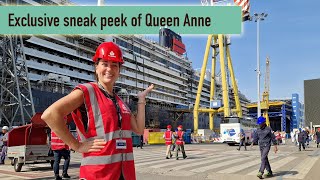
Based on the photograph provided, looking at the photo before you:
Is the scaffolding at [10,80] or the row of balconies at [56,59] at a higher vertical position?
the row of balconies at [56,59]

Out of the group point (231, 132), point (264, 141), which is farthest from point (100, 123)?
point (231, 132)

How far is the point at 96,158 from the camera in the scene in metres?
2.50

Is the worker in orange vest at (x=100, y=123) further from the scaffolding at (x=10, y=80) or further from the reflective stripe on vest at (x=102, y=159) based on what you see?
the scaffolding at (x=10, y=80)

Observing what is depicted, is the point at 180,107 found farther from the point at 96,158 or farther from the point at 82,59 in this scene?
the point at 96,158

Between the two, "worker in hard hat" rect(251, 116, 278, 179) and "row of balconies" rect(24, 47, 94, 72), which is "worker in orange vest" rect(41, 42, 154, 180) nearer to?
"worker in hard hat" rect(251, 116, 278, 179)

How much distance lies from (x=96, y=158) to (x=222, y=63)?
61242 mm

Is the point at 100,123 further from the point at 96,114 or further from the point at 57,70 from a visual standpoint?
the point at 57,70

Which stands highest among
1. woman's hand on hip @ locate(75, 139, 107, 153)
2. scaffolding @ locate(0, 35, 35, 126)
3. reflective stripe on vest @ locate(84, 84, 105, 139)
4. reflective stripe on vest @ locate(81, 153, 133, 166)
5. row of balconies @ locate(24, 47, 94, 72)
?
row of balconies @ locate(24, 47, 94, 72)

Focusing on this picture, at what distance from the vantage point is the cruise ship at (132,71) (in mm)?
54553

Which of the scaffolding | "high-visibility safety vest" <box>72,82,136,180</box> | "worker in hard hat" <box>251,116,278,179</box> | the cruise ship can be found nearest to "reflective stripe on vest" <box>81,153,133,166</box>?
"high-visibility safety vest" <box>72,82,136,180</box>

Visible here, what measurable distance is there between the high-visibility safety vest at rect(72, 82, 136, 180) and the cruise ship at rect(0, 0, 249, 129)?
22.5 meters

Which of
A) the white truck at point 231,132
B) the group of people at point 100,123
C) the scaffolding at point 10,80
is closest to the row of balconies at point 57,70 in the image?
the scaffolding at point 10,80

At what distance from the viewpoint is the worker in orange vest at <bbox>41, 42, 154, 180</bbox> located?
2494mm

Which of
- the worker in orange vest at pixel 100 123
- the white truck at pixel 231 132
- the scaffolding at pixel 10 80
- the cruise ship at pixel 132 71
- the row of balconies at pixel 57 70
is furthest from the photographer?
the cruise ship at pixel 132 71
